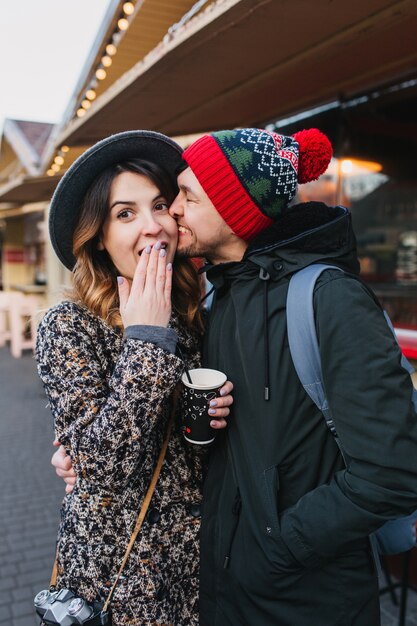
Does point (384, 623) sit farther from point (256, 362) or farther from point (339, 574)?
point (256, 362)

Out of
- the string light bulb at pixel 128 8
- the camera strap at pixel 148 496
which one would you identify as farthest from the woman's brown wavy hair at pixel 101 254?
the string light bulb at pixel 128 8

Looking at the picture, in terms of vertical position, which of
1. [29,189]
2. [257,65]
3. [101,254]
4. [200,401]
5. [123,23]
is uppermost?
[123,23]

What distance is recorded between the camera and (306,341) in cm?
134

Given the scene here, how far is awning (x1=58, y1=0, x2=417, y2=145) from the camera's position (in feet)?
8.75

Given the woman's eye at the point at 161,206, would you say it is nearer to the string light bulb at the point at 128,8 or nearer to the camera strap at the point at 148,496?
the camera strap at the point at 148,496

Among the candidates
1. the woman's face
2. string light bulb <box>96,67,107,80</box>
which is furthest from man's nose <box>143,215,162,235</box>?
string light bulb <box>96,67,107,80</box>

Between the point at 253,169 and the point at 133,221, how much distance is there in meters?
0.50

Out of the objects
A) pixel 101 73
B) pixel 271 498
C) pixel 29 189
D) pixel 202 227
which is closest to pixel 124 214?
pixel 202 227

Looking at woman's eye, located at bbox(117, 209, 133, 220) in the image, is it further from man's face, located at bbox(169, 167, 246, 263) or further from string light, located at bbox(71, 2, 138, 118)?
string light, located at bbox(71, 2, 138, 118)

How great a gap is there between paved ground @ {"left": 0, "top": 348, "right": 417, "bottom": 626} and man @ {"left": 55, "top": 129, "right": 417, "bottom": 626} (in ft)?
7.01

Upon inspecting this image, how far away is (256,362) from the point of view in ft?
4.74

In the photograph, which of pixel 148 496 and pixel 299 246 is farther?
pixel 148 496

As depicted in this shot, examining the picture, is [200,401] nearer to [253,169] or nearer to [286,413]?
[286,413]

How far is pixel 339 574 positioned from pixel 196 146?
1382 mm
